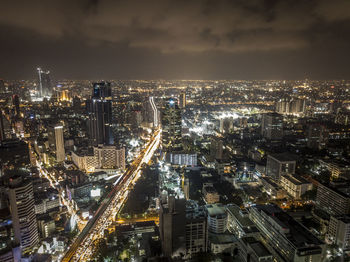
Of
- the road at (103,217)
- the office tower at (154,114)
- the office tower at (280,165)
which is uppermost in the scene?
the office tower at (154,114)

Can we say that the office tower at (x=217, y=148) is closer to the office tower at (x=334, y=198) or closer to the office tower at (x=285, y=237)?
the office tower at (x=334, y=198)

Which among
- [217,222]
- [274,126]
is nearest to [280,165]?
[217,222]

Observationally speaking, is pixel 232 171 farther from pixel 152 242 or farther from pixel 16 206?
pixel 16 206

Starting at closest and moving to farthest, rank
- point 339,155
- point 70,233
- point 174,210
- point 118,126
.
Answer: point 174,210, point 70,233, point 339,155, point 118,126

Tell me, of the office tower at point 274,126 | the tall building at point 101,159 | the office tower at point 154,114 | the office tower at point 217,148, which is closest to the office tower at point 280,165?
the office tower at point 217,148

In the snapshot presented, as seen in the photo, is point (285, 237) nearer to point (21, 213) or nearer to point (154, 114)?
point (21, 213)

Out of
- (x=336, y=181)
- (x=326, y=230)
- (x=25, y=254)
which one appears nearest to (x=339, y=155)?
(x=336, y=181)
